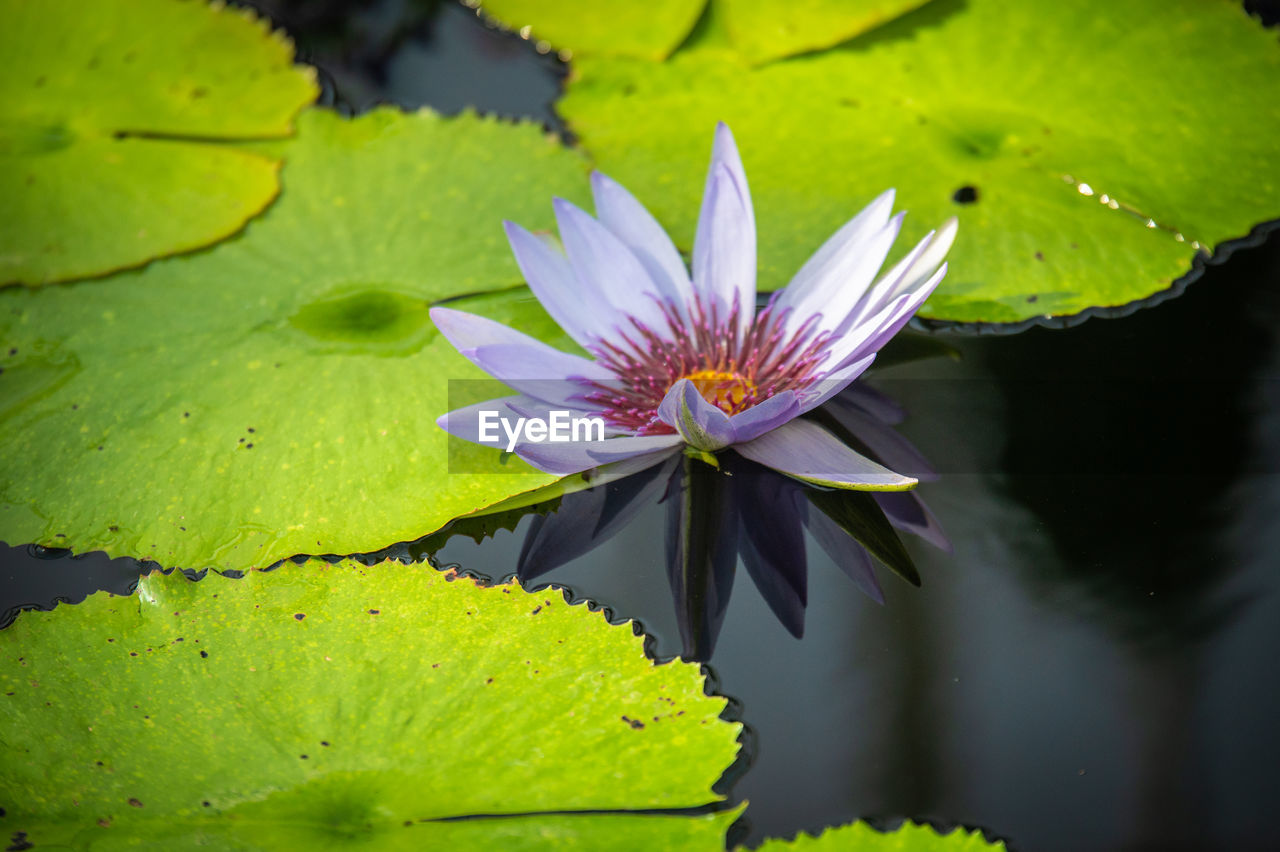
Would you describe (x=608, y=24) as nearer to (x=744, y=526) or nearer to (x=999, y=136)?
(x=999, y=136)

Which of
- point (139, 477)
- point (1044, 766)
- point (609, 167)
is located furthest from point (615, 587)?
point (609, 167)

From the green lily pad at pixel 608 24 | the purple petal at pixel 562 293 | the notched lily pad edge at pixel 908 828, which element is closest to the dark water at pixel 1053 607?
the notched lily pad edge at pixel 908 828

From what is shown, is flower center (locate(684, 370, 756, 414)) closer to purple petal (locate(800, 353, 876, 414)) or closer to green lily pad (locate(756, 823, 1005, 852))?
purple petal (locate(800, 353, 876, 414))

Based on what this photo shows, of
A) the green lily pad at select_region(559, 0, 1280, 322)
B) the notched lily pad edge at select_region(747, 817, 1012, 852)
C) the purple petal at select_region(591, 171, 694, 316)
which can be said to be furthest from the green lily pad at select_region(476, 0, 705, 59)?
the notched lily pad edge at select_region(747, 817, 1012, 852)

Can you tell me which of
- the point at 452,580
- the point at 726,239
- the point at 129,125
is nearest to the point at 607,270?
the point at 726,239

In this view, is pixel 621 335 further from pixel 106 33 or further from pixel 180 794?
pixel 106 33

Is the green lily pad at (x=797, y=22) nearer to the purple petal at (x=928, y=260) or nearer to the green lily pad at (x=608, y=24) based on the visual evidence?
the green lily pad at (x=608, y=24)
